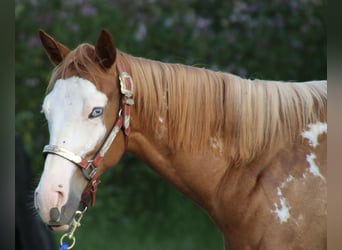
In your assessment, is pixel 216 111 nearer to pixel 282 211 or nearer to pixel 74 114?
pixel 282 211

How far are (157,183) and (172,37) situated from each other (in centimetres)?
122

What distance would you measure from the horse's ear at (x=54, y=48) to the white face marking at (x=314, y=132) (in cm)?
95

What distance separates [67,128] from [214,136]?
57cm

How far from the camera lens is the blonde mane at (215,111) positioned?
2369 millimetres

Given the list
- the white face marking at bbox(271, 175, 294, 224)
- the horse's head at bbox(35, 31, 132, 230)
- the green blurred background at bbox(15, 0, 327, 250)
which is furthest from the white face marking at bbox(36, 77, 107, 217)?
the green blurred background at bbox(15, 0, 327, 250)

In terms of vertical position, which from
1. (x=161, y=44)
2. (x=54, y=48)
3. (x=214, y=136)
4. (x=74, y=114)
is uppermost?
(x=54, y=48)

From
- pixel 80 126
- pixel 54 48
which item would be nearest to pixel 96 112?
pixel 80 126

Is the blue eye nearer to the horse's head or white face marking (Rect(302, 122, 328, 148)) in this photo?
the horse's head

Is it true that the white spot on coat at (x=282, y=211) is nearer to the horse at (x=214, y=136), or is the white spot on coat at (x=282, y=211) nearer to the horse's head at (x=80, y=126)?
the horse at (x=214, y=136)

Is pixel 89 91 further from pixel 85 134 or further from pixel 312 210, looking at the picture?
pixel 312 210

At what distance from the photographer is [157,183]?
5.25 meters

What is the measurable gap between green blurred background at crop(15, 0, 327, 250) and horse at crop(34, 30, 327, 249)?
9.09ft

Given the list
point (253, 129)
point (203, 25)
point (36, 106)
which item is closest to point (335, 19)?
point (253, 129)

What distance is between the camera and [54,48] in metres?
2.38
